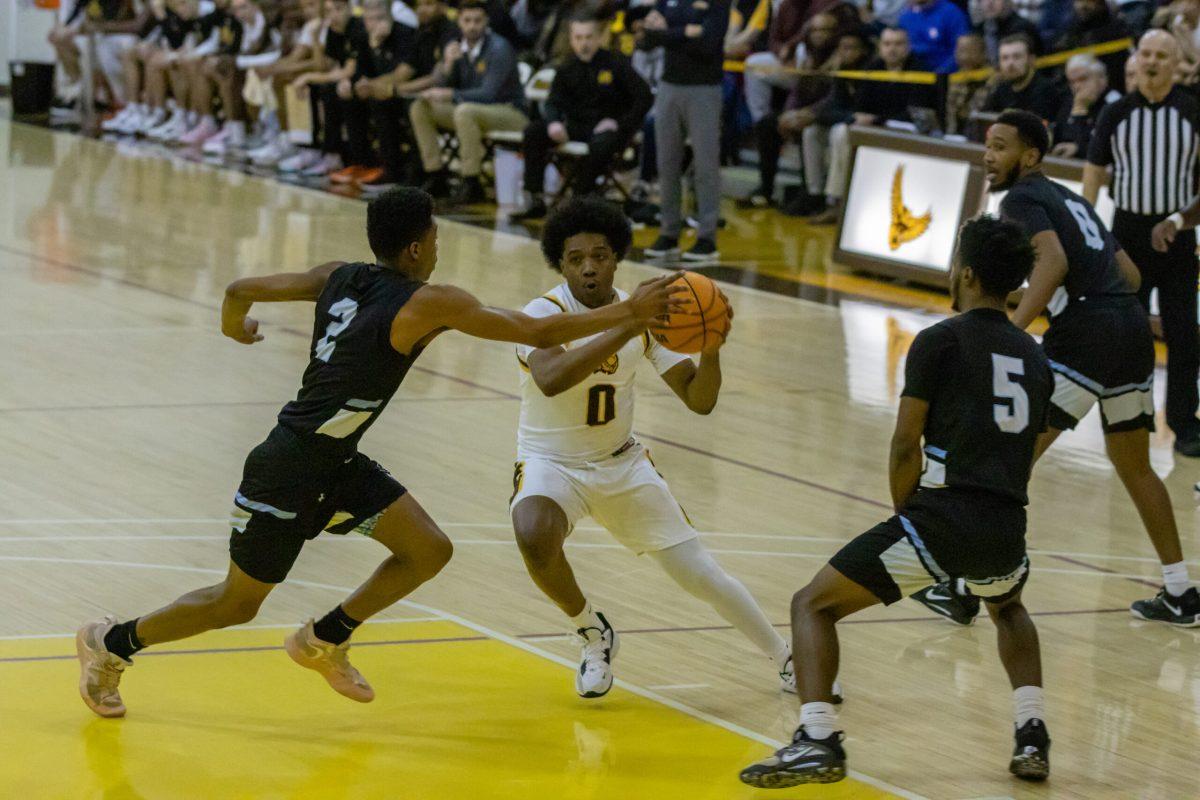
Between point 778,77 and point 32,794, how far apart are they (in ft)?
44.5

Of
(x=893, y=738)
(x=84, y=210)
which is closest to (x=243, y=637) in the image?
(x=893, y=738)

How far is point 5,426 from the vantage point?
7730mm

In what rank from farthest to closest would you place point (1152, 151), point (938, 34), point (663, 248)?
point (938, 34), point (663, 248), point (1152, 151)

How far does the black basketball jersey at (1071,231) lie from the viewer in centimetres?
574

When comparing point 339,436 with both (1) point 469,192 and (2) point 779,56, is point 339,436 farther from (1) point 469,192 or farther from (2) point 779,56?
(2) point 779,56

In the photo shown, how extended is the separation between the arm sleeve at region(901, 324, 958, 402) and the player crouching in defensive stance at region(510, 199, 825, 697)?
2.12 ft

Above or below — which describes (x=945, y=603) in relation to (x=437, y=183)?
above

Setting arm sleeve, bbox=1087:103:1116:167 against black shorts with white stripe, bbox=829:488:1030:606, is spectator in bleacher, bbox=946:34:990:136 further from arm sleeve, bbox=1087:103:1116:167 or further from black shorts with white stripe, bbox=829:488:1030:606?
Result: black shorts with white stripe, bbox=829:488:1030:606

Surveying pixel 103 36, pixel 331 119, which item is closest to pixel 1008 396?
pixel 331 119

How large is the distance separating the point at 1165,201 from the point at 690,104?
517 centimetres

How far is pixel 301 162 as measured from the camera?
746 inches

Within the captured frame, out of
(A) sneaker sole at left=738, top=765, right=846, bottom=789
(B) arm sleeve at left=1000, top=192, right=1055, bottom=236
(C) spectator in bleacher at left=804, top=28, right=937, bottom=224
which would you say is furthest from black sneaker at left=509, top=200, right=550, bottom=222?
(A) sneaker sole at left=738, top=765, right=846, bottom=789

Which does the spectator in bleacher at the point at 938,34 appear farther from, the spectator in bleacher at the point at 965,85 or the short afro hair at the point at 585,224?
the short afro hair at the point at 585,224

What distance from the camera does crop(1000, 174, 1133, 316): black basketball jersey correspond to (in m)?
5.74
